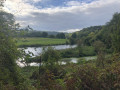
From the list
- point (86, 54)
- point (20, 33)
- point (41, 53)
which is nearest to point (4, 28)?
point (20, 33)

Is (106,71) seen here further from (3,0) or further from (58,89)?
(3,0)

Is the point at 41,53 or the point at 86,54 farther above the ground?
the point at 41,53

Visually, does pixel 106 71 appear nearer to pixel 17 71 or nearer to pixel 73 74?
pixel 73 74

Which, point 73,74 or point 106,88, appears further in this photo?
point 73,74

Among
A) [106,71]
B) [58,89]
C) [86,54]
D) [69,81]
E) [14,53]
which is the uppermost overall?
[14,53]

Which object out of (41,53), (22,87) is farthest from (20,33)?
(41,53)

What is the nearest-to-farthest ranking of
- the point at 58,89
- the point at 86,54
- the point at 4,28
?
the point at 4,28 < the point at 58,89 < the point at 86,54

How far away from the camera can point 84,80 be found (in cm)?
336

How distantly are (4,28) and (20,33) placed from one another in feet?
1.25

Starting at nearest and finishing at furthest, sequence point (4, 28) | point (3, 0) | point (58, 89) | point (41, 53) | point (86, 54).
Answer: point (4, 28) → point (3, 0) → point (58, 89) → point (41, 53) → point (86, 54)

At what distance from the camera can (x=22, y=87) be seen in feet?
11.2

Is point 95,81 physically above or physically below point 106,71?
below

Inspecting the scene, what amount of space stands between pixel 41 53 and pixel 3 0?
792 centimetres

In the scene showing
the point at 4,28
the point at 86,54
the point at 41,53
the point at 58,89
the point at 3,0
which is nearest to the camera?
the point at 4,28
